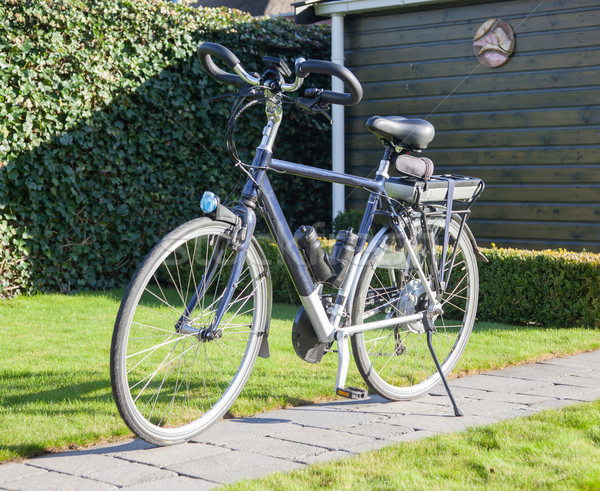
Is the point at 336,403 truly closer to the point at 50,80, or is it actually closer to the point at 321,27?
the point at 50,80

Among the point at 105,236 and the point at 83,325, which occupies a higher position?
the point at 105,236

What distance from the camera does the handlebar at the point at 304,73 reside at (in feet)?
9.25

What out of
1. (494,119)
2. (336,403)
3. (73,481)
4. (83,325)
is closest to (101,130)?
(83,325)

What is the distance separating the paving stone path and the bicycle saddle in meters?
1.17

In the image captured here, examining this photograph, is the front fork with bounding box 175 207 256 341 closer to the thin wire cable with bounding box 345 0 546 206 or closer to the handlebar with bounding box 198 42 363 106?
the handlebar with bounding box 198 42 363 106

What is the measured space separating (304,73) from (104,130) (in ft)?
14.1

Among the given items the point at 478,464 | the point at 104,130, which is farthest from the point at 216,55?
the point at 104,130

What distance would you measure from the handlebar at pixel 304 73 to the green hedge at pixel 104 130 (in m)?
3.47

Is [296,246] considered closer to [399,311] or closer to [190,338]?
[190,338]

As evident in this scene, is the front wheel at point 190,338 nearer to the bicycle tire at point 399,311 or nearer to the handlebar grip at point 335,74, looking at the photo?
the bicycle tire at point 399,311

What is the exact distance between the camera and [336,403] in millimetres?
3438

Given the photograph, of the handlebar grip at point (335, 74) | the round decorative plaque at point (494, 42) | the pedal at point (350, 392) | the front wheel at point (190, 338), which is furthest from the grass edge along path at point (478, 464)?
the round decorative plaque at point (494, 42)

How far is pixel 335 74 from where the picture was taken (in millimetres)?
2801

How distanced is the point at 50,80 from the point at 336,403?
412 cm
